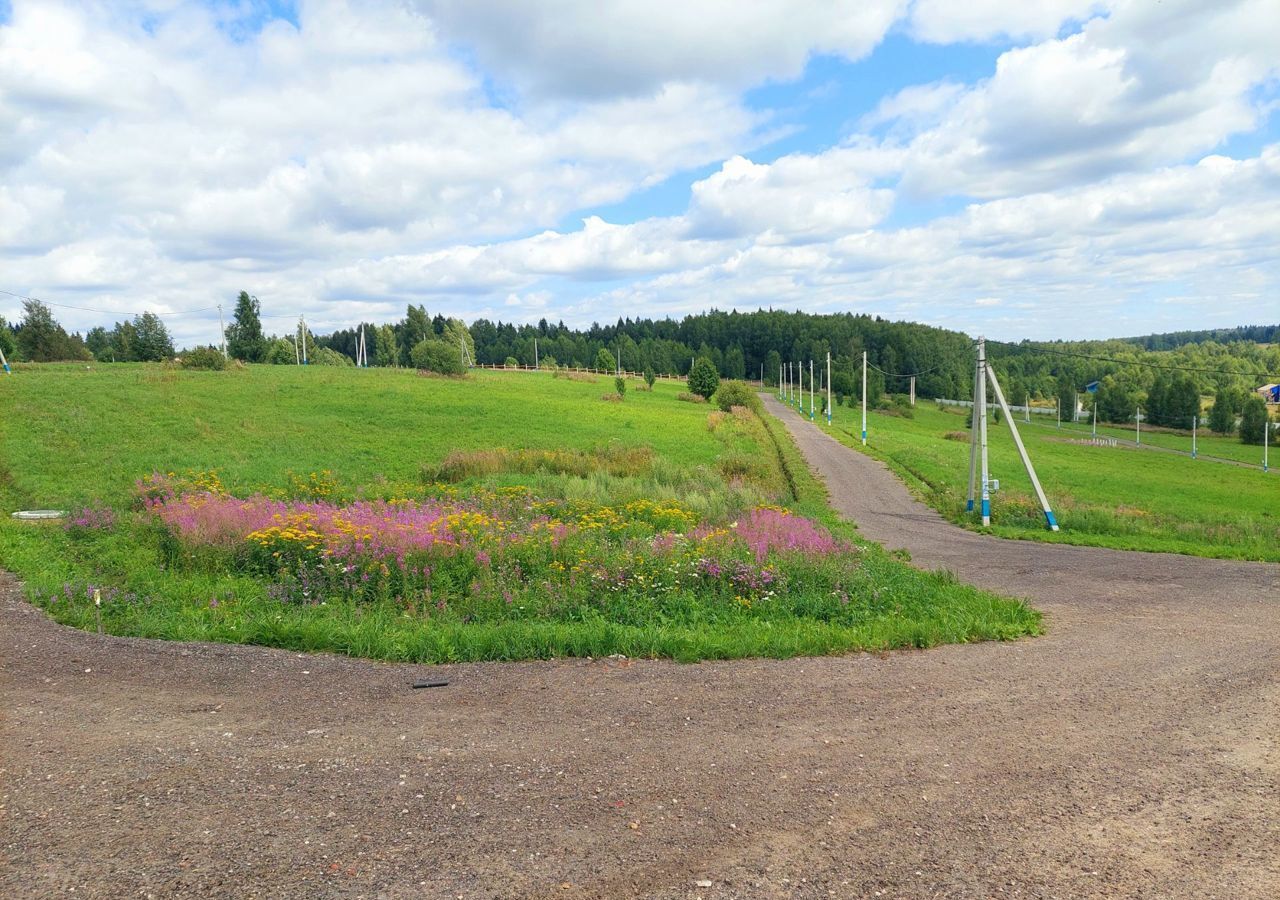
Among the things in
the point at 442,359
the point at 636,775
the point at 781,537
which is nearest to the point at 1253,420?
the point at 442,359

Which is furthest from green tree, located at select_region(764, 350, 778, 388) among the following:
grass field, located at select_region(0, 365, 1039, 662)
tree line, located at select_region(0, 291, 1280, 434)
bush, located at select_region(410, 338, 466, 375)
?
grass field, located at select_region(0, 365, 1039, 662)

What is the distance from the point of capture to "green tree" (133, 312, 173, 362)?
90.9 meters

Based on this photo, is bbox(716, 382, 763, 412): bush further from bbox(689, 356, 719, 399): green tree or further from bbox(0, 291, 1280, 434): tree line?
bbox(0, 291, 1280, 434): tree line

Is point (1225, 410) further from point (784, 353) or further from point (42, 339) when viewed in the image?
point (42, 339)

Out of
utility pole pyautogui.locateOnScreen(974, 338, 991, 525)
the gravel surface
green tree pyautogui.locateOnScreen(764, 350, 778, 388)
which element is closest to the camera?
the gravel surface

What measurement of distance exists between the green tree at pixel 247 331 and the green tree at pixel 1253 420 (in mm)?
130258

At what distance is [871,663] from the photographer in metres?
8.53

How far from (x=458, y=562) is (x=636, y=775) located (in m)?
6.61

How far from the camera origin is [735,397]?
65.2m

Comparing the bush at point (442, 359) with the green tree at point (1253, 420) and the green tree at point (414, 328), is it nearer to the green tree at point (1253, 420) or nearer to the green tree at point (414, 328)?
the green tree at point (414, 328)

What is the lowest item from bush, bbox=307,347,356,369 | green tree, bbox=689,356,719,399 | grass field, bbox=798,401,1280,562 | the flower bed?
grass field, bbox=798,401,1280,562

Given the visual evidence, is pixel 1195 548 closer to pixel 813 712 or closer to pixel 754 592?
pixel 754 592

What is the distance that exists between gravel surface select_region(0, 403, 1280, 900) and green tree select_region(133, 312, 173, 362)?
97.9m

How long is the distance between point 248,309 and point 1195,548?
104 meters
